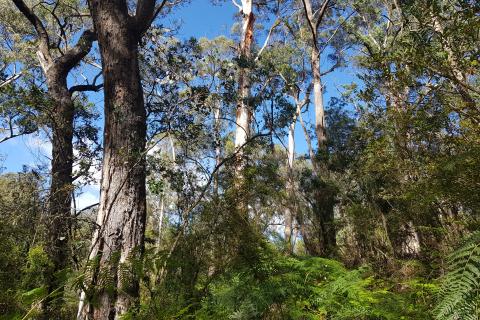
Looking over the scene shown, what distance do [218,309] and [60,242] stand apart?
390 centimetres

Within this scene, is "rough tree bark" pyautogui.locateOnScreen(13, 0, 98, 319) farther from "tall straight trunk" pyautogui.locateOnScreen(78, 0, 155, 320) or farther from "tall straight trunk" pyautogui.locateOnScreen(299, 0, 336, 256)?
"tall straight trunk" pyautogui.locateOnScreen(299, 0, 336, 256)

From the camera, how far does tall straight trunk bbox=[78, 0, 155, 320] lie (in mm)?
3361

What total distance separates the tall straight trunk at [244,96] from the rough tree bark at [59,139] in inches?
97.4

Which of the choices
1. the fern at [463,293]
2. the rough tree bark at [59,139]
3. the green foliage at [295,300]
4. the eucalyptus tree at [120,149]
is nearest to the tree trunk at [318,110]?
the rough tree bark at [59,139]

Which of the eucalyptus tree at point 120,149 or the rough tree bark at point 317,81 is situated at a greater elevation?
the rough tree bark at point 317,81

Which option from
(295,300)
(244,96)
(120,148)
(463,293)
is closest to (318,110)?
(244,96)

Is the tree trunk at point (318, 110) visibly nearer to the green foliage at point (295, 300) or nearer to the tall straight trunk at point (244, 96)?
the tall straight trunk at point (244, 96)

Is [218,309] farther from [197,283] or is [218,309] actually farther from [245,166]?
[245,166]

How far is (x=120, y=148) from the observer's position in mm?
3904

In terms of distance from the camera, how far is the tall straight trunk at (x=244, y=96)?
22.1 feet

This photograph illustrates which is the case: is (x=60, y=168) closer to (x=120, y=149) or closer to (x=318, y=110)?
(x=120, y=149)

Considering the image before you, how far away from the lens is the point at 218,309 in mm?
2254

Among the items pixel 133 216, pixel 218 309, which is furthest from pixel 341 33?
pixel 218 309

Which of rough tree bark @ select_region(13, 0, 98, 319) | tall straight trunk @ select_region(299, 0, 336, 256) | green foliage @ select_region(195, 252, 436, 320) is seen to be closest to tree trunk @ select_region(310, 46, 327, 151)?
tall straight trunk @ select_region(299, 0, 336, 256)
